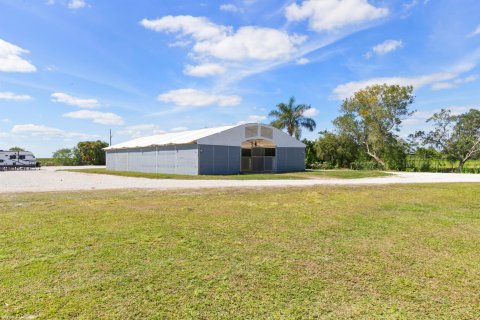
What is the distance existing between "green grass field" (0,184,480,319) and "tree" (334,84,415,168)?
29.5 meters

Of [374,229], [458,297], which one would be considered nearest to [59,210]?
[374,229]

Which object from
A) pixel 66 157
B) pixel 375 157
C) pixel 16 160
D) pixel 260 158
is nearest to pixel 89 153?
pixel 66 157

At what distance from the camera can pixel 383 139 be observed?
3541cm

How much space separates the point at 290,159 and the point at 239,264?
28048 millimetres

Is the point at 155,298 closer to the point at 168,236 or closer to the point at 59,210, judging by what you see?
the point at 168,236

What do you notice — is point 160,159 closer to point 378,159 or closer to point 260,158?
point 260,158

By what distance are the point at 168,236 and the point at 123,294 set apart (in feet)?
7.34

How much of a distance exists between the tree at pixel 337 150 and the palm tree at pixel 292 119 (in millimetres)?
3229

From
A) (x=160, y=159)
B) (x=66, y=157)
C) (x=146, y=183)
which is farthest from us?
(x=66, y=157)

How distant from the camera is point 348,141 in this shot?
39.7m

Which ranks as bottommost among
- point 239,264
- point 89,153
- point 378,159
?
point 239,264

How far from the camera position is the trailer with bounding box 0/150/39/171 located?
127 ft

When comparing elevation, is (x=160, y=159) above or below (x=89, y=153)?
below

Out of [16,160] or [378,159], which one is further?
[16,160]
